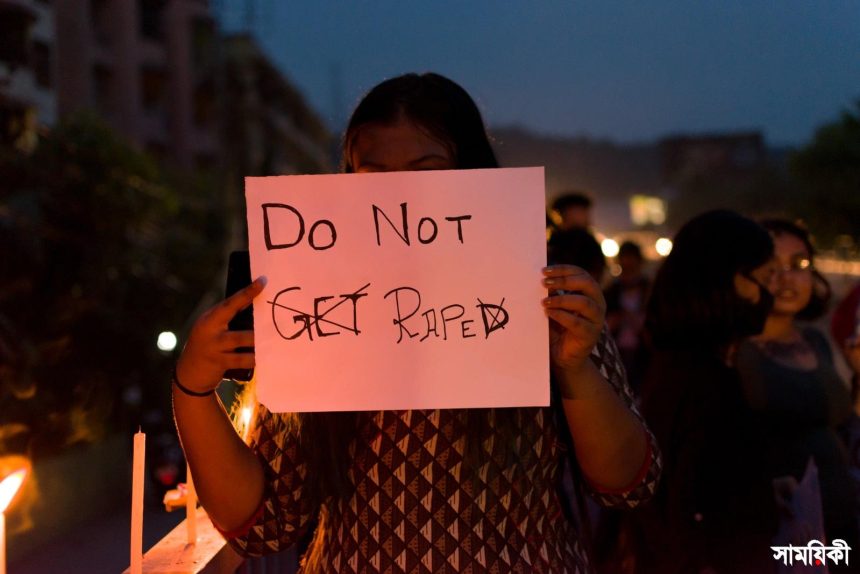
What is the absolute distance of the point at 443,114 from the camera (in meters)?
1.95

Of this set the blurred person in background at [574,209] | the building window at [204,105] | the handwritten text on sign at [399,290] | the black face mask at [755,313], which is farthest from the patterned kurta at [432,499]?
the building window at [204,105]

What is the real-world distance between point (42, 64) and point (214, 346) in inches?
859

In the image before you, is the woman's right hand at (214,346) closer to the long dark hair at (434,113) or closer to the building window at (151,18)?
the long dark hair at (434,113)

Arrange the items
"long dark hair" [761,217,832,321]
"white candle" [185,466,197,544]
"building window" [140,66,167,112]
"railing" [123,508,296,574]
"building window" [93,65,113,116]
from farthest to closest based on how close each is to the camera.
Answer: "building window" [140,66,167,112] < "building window" [93,65,113,116] < "long dark hair" [761,217,832,321] < "white candle" [185,466,197,544] < "railing" [123,508,296,574]

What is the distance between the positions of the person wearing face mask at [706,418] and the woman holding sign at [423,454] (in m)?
1.18

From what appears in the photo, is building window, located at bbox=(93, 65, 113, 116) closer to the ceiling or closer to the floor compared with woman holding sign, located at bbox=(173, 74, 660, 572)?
closer to the ceiling

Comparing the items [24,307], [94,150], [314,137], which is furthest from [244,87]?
[314,137]

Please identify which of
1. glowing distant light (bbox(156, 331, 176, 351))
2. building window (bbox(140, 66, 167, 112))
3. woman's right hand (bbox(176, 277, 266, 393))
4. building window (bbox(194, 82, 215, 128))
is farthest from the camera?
building window (bbox(194, 82, 215, 128))

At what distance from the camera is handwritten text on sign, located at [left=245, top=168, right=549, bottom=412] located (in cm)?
178

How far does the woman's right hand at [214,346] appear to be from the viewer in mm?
1683

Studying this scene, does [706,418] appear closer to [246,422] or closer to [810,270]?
[810,270]

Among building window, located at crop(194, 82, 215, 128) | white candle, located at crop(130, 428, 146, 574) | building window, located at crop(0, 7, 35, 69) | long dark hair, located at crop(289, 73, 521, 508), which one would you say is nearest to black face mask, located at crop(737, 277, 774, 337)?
long dark hair, located at crop(289, 73, 521, 508)

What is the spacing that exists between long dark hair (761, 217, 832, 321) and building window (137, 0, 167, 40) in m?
37.9

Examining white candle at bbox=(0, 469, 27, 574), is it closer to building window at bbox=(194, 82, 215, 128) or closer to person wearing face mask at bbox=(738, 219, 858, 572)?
person wearing face mask at bbox=(738, 219, 858, 572)
